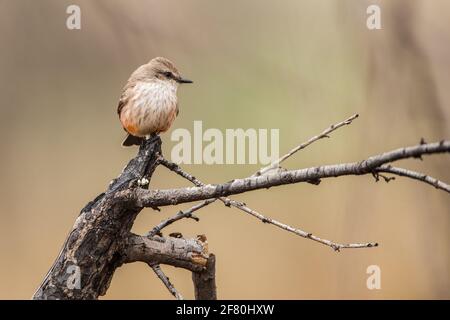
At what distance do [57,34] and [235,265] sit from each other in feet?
5.79

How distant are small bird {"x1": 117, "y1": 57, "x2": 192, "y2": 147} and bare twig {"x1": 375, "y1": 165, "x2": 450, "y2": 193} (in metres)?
1.45

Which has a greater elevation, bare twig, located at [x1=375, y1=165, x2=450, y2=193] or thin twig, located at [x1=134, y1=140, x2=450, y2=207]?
thin twig, located at [x1=134, y1=140, x2=450, y2=207]

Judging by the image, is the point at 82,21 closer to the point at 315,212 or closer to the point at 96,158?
the point at 96,158

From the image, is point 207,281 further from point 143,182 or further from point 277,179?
point 277,179

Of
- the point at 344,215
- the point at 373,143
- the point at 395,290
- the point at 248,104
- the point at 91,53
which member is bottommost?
the point at 395,290

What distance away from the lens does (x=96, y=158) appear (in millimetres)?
4613

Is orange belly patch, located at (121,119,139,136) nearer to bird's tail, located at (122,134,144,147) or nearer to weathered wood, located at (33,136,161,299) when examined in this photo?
bird's tail, located at (122,134,144,147)

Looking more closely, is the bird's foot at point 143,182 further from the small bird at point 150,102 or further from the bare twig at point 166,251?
the small bird at point 150,102

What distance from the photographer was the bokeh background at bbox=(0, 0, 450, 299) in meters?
3.92

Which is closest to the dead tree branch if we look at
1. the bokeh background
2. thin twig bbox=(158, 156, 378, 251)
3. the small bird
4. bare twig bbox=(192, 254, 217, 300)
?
thin twig bbox=(158, 156, 378, 251)

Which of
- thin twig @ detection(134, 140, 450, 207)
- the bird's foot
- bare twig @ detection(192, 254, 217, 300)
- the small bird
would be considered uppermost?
the small bird

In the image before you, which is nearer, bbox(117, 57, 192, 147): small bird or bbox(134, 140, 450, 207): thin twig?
bbox(134, 140, 450, 207): thin twig

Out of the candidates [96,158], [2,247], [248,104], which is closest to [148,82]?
[248,104]

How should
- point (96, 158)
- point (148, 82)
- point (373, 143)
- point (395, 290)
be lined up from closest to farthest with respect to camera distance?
point (148, 82), point (373, 143), point (395, 290), point (96, 158)
